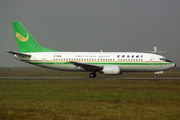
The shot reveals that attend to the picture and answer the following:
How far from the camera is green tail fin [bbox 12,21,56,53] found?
38281 mm

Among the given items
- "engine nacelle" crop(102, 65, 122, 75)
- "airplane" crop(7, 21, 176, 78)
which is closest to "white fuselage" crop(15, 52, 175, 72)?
"airplane" crop(7, 21, 176, 78)

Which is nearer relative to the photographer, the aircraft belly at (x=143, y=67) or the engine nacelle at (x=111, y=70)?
the engine nacelle at (x=111, y=70)

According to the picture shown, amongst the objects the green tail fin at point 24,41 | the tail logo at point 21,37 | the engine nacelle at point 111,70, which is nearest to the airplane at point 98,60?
the engine nacelle at point 111,70

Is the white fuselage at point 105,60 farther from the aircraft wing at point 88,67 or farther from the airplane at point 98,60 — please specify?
the aircraft wing at point 88,67

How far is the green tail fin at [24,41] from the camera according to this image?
126 feet

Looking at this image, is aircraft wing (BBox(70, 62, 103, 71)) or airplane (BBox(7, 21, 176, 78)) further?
airplane (BBox(7, 21, 176, 78))

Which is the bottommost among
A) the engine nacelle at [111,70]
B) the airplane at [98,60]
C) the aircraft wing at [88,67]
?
the engine nacelle at [111,70]

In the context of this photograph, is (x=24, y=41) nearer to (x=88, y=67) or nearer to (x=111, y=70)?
(x=88, y=67)

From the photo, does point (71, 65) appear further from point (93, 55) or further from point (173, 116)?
point (173, 116)

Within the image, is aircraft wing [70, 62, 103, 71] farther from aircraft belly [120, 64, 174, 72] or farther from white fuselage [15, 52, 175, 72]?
aircraft belly [120, 64, 174, 72]

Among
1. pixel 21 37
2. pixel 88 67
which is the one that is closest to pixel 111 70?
pixel 88 67

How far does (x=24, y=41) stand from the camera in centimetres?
3834

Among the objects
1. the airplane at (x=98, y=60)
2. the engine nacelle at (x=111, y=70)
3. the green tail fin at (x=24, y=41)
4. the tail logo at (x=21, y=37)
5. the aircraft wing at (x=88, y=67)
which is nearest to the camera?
the aircraft wing at (x=88, y=67)

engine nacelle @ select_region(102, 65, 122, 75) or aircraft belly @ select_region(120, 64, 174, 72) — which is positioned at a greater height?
aircraft belly @ select_region(120, 64, 174, 72)
